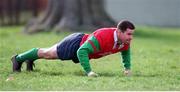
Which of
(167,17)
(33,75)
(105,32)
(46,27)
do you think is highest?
(105,32)

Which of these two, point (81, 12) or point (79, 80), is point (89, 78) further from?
point (81, 12)

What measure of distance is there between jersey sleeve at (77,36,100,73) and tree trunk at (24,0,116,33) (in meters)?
11.5

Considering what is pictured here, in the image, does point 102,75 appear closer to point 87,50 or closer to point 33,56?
point 87,50

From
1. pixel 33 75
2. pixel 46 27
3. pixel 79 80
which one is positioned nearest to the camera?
pixel 79 80

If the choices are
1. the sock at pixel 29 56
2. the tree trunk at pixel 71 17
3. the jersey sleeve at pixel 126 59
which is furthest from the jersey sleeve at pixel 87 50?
the tree trunk at pixel 71 17

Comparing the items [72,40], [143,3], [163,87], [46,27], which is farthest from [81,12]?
[163,87]

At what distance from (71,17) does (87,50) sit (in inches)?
470

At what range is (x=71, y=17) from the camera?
72.4ft

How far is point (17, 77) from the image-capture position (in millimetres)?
10078

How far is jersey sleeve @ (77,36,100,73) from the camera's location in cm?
1009

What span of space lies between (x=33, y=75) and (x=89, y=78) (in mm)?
966

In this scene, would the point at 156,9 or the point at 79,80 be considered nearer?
the point at 79,80

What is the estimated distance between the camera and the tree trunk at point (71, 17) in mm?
21969

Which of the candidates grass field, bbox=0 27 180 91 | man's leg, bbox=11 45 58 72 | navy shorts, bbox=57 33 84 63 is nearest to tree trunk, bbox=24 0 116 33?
grass field, bbox=0 27 180 91
